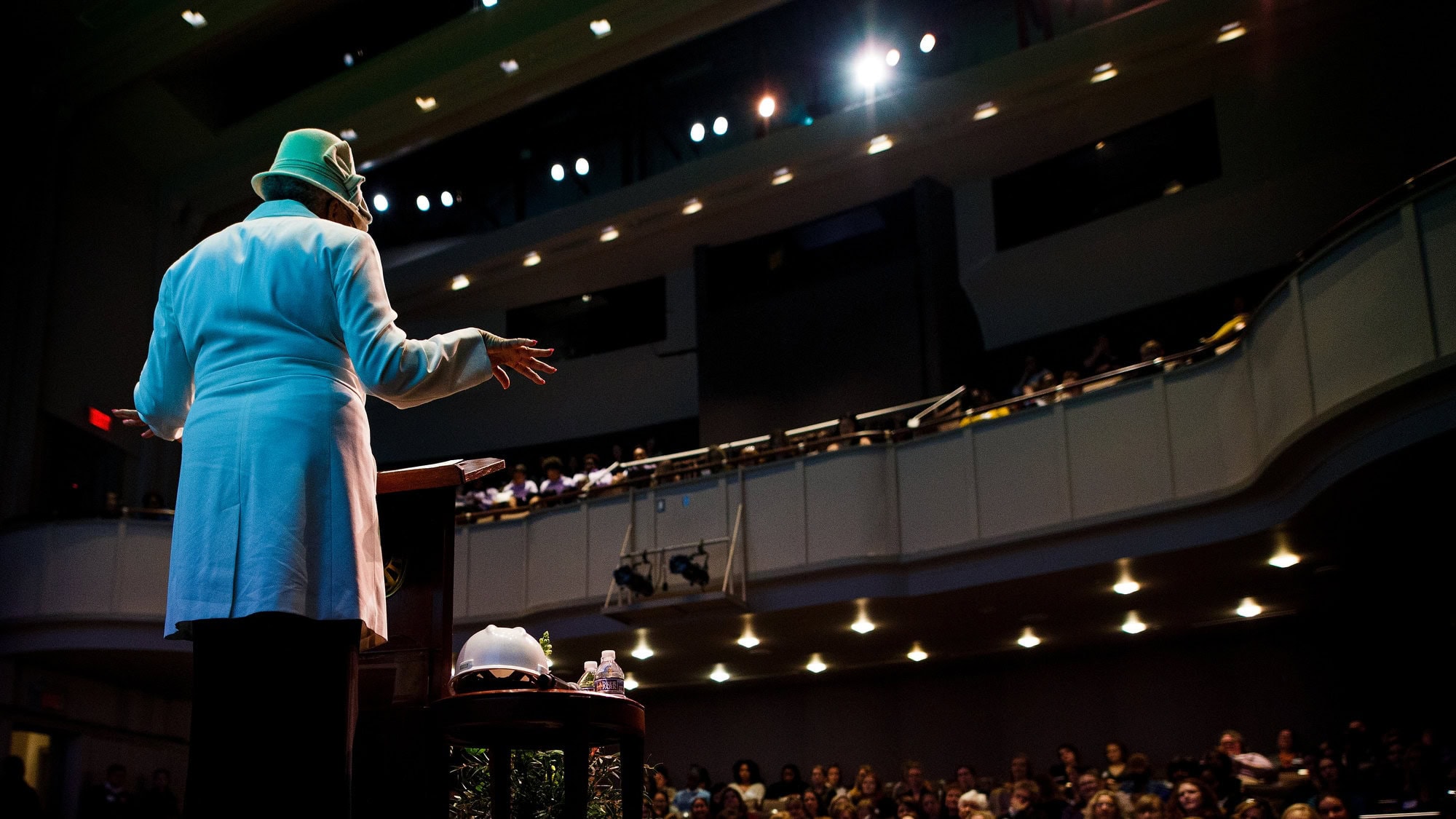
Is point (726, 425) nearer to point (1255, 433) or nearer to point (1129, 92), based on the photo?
point (1129, 92)

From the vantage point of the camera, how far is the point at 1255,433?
1006cm

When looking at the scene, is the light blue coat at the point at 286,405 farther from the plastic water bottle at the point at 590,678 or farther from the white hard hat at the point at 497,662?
the plastic water bottle at the point at 590,678

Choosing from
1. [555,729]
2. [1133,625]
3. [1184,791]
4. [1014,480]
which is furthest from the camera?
[1133,625]

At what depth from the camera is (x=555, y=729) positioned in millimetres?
2980

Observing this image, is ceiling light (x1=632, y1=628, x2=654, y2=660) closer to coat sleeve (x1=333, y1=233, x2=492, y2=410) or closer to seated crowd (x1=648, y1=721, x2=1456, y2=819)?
seated crowd (x1=648, y1=721, x2=1456, y2=819)

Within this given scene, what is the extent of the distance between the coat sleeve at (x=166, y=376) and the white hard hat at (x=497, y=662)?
0.73 meters

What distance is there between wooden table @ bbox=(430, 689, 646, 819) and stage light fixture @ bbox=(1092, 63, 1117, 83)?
38.2 feet

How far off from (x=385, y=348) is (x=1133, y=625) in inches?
483

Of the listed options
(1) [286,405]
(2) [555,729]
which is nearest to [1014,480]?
(2) [555,729]

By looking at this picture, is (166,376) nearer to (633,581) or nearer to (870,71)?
(633,581)

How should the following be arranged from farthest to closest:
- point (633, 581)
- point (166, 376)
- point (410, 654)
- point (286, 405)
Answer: point (633, 581) < point (410, 654) < point (166, 376) < point (286, 405)

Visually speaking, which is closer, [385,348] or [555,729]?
[385,348]

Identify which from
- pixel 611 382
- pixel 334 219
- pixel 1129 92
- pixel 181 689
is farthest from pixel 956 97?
pixel 334 219

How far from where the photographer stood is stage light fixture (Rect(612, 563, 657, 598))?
12688 millimetres
